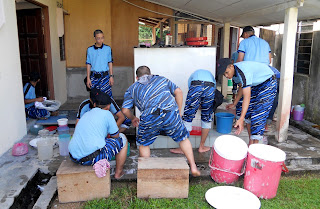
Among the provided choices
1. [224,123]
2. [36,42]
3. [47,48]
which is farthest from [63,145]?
[36,42]

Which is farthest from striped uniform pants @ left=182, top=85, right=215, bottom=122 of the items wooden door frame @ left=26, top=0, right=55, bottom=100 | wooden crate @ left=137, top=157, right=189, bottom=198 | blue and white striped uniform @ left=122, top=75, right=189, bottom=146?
wooden door frame @ left=26, top=0, right=55, bottom=100

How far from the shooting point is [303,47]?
648 cm

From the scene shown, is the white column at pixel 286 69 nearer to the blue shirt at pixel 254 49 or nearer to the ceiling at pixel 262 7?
the ceiling at pixel 262 7

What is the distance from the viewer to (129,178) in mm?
3633

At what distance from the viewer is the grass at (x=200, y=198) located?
3.08m

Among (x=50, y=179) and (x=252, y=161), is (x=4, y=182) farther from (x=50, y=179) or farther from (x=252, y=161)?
(x=252, y=161)

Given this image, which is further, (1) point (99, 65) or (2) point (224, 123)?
(1) point (99, 65)

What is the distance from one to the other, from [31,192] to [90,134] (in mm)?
1191

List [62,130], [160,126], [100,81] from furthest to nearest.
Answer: [100,81]
[62,130]
[160,126]

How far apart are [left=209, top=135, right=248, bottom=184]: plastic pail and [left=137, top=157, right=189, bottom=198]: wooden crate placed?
531 mm

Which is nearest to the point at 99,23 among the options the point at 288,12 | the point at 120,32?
the point at 120,32

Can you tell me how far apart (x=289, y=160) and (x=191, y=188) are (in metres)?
1.78

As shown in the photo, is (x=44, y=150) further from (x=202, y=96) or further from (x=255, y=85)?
(x=255, y=85)

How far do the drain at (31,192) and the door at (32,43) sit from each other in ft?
11.5
